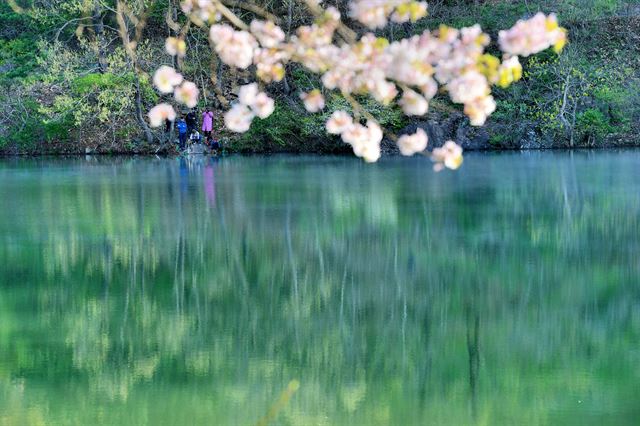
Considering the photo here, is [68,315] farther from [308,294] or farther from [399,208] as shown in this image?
[399,208]

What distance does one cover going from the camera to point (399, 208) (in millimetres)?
12453

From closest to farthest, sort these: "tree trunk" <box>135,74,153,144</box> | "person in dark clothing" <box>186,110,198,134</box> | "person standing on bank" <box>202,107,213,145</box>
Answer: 1. "tree trunk" <box>135,74,153,144</box>
2. "person standing on bank" <box>202,107,213,145</box>
3. "person in dark clothing" <box>186,110,198,134</box>

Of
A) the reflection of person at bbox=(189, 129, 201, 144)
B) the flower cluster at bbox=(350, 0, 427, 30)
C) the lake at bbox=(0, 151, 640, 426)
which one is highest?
the reflection of person at bbox=(189, 129, 201, 144)

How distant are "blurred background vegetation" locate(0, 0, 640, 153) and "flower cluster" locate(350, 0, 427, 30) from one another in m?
19.0

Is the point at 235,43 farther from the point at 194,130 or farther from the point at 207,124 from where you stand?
the point at 194,130

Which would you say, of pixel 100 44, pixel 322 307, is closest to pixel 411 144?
pixel 322 307

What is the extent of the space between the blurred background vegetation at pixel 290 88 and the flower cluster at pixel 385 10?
1897cm

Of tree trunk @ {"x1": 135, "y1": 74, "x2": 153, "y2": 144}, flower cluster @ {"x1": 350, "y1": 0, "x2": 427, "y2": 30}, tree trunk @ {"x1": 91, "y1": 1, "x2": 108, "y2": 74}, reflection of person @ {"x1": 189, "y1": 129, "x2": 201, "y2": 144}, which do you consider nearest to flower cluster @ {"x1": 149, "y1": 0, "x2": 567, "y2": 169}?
flower cluster @ {"x1": 350, "y1": 0, "x2": 427, "y2": 30}

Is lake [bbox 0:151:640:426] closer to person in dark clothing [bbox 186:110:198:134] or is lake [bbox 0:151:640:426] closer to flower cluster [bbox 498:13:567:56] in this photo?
flower cluster [bbox 498:13:567:56]

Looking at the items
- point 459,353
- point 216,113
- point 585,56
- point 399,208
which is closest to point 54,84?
point 216,113

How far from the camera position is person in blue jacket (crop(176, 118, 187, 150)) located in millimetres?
23562

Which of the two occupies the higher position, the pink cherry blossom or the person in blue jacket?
the person in blue jacket

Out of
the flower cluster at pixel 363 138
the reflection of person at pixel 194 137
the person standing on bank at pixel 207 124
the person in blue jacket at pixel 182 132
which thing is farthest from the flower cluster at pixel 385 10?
the reflection of person at pixel 194 137

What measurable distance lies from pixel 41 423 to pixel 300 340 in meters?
1.92
